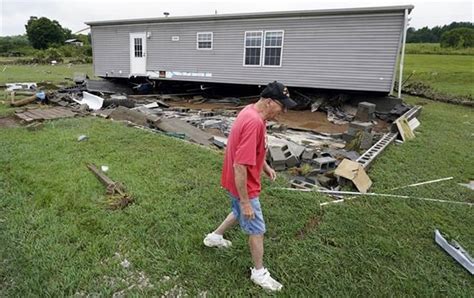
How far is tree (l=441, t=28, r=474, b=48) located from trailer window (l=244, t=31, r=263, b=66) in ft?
127

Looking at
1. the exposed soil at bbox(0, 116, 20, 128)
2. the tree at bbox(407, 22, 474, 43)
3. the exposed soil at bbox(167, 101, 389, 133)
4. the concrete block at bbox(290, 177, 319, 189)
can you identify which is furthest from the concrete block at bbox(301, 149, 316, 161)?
the tree at bbox(407, 22, 474, 43)

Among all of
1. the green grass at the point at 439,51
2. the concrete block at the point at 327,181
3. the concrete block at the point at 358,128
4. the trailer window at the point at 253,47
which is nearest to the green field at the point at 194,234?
the concrete block at the point at 327,181

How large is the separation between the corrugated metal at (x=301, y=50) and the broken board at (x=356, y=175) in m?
6.75

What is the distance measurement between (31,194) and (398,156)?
5.57m

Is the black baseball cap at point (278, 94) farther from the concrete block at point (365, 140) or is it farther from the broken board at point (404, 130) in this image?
the broken board at point (404, 130)

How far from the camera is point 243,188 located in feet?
6.66

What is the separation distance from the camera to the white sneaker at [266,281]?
228 cm

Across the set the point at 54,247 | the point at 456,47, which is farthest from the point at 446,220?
the point at 456,47

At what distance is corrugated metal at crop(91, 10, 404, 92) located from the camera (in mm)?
9750

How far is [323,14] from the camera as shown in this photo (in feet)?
33.7

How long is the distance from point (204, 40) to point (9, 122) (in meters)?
7.60

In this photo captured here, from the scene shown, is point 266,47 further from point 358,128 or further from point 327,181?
point 327,181

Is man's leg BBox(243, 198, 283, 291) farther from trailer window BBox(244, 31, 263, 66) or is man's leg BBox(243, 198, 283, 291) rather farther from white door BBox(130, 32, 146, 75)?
white door BBox(130, 32, 146, 75)

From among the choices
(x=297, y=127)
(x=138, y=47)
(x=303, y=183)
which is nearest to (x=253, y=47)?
(x=297, y=127)
